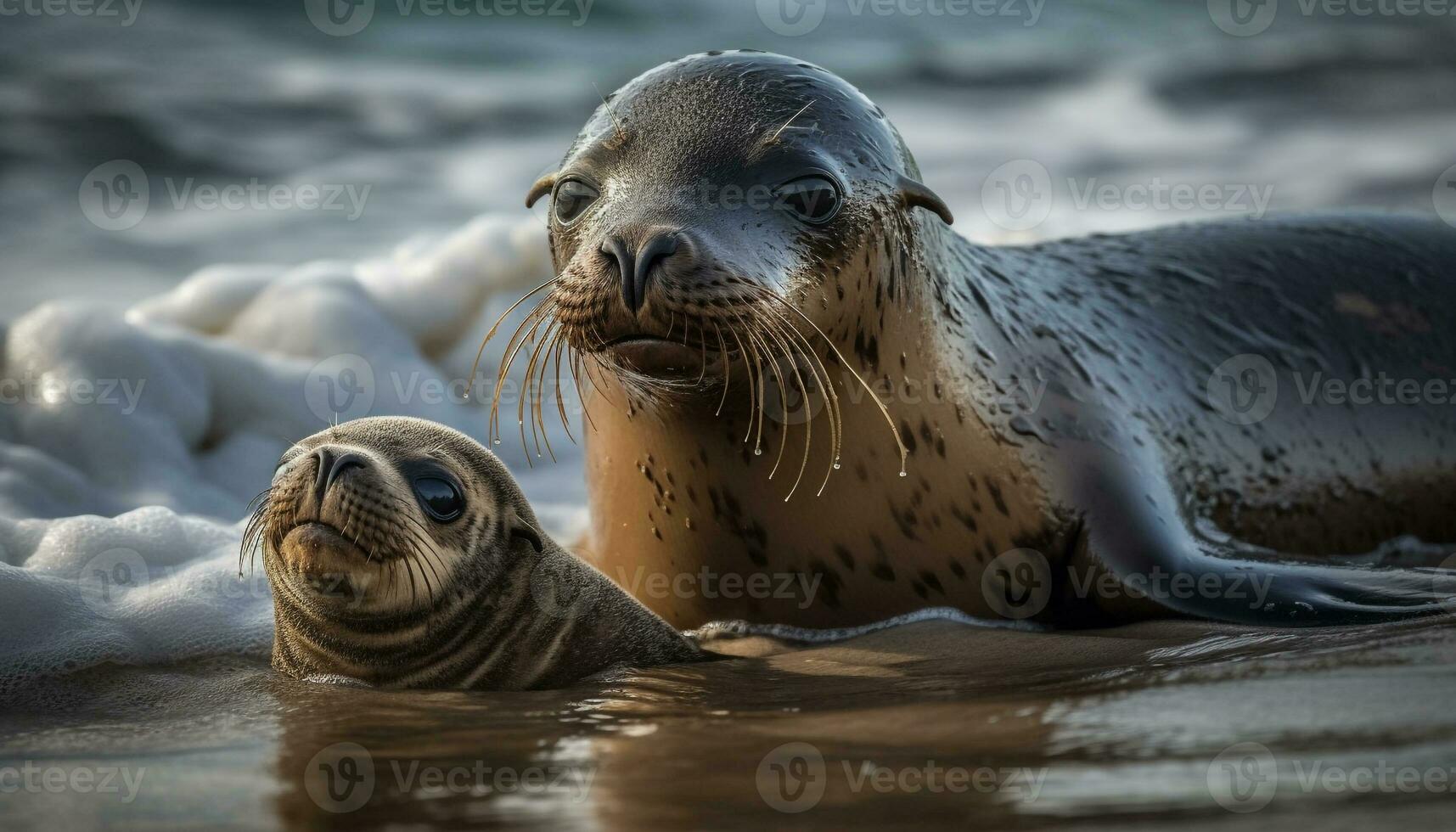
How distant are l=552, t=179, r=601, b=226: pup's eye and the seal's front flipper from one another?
1.42 m

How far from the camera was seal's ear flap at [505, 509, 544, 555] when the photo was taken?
3.86m

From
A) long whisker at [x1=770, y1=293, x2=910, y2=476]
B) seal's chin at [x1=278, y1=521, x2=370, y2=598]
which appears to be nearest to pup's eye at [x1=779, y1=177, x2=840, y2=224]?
long whisker at [x1=770, y1=293, x2=910, y2=476]

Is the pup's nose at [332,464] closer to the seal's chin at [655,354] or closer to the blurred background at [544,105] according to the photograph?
the seal's chin at [655,354]

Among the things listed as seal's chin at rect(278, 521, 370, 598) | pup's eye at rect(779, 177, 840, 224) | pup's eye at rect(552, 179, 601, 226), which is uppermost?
pup's eye at rect(552, 179, 601, 226)

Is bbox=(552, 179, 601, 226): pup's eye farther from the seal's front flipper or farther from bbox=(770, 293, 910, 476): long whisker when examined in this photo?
the seal's front flipper

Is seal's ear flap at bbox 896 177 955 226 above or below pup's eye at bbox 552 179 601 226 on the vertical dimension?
below

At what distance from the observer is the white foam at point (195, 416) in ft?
12.8

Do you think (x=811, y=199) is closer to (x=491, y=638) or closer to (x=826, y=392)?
(x=826, y=392)

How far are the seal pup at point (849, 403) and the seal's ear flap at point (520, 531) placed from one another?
1.17 feet

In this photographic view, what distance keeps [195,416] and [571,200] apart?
2.95m

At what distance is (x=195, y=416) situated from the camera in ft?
20.5

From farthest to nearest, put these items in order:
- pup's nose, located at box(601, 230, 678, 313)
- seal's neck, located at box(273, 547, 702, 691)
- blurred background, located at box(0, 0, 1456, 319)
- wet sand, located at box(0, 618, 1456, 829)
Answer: blurred background, located at box(0, 0, 1456, 319) → seal's neck, located at box(273, 547, 702, 691) → pup's nose, located at box(601, 230, 678, 313) → wet sand, located at box(0, 618, 1456, 829)

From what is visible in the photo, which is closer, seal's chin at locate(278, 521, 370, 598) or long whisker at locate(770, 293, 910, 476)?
seal's chin at locate(278, 521, 370, 598)

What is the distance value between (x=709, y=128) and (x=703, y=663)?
1262 millimetres
